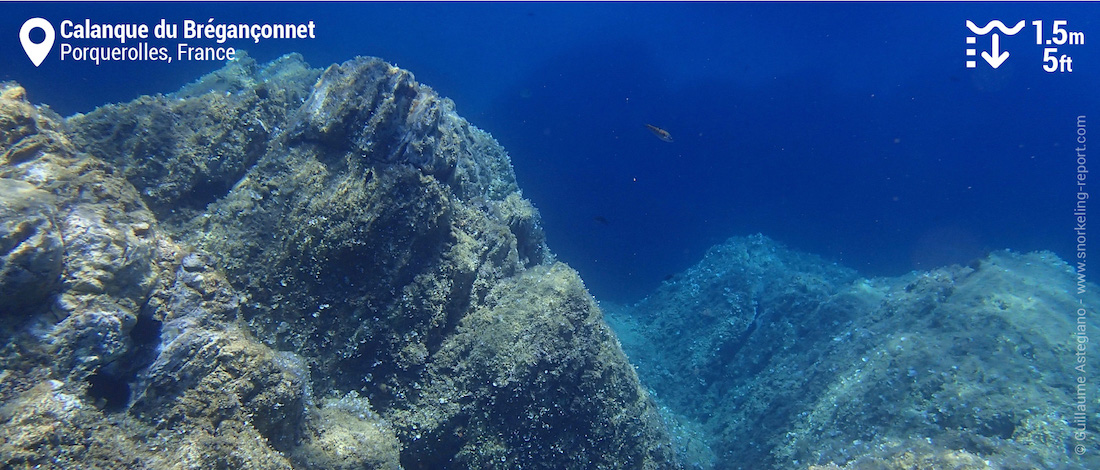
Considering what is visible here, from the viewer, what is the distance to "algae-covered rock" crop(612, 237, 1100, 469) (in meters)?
6.15

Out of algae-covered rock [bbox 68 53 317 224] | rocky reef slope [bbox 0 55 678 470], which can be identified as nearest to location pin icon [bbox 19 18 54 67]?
algae-covered rock [bbox 68 53 317 224]

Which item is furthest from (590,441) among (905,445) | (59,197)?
(59,197)

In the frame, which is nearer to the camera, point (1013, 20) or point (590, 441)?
point (590, 441)

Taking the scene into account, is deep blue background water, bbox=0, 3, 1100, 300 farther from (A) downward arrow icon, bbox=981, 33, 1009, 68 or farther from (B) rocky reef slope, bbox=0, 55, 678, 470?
(B) rocky reef slope, bbox=0, 55, 678, 470

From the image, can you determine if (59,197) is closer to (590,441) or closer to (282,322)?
(282,322)

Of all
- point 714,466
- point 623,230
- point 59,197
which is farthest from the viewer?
point 623,230

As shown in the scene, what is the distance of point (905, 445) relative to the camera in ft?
18.6

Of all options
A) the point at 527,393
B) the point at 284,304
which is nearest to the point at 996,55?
the point at 527,393

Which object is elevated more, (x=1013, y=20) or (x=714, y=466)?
(x=1013, y=20)

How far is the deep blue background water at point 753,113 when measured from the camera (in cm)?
2138

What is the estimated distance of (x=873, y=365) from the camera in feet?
26.4

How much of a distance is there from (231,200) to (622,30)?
27486mm

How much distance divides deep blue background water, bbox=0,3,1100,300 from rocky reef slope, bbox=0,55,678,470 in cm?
1421

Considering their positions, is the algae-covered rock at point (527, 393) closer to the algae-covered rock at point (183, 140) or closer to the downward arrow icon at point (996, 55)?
the algae-covered rock at point (183, 140)
